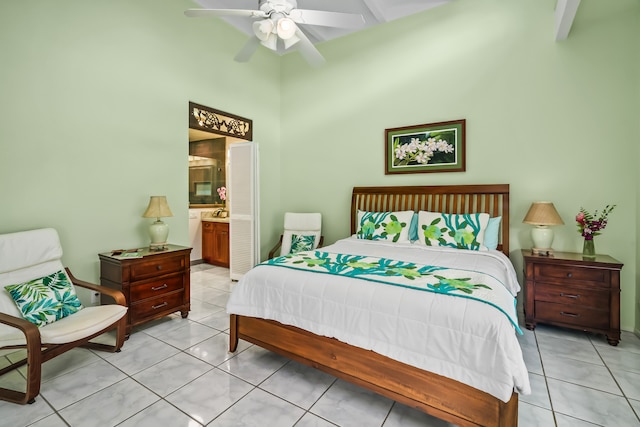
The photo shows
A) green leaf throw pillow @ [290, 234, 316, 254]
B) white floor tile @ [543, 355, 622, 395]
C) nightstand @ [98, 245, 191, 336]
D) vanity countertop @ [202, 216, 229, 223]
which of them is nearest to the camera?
white floor tile @ [543, 355, 622, 395]

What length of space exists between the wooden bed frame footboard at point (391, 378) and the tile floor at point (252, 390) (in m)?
0.19

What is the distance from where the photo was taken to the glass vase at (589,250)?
2.85 m

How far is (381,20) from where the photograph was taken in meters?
4.06

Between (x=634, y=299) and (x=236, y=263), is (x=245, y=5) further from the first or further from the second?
(x=634, y=299)

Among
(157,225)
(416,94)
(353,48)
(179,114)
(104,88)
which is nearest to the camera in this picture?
(104,88)

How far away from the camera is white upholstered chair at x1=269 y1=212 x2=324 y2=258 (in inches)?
175

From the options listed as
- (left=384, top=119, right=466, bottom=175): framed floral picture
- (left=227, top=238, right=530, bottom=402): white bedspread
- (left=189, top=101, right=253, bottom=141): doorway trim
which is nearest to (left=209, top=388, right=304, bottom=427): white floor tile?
(left=227, top=238, right=530, bottom=402): white bedspread

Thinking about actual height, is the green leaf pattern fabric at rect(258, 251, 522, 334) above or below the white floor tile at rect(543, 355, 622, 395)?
above

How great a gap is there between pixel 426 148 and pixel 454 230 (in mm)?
1212

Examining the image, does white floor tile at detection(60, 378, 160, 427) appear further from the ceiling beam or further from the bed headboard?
the ceiling beam

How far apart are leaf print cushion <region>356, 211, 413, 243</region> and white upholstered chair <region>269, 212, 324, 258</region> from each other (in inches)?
34.6

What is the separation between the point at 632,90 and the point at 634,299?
79.6 inches

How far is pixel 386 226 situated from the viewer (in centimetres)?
359

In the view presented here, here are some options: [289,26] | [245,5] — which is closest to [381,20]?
[245,5]
